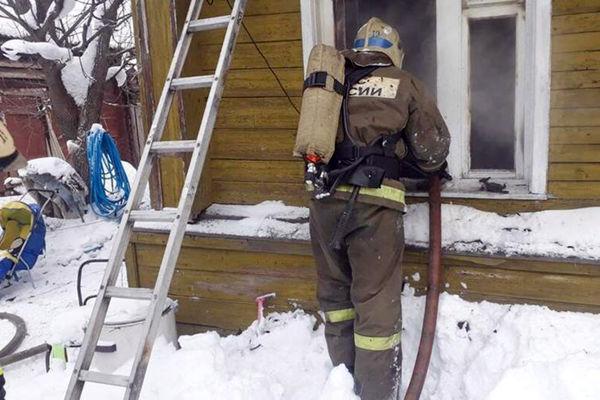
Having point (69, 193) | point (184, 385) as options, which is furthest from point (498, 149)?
point (69, 193)

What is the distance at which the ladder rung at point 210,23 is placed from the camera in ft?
9.75

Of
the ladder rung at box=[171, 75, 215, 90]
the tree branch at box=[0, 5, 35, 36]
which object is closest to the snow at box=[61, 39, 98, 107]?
the tree branch at box=[0, 5, 35, 36]

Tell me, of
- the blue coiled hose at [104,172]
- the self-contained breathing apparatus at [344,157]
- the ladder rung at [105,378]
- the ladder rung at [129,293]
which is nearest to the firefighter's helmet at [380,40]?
the self-contained breathing apparatus at [344,157]

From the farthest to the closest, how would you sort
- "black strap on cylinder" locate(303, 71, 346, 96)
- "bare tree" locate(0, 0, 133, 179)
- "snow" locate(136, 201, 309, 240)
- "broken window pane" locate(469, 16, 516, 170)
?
1. "bare tree" locate(0, 0, 133, 179)
2. "snow" locate(136, 201, 309, 240)
3. "broken window pane" locate(469, 16, 516, 170)
4. "black strap on cylinder" locate(303, 71, 346, 96)

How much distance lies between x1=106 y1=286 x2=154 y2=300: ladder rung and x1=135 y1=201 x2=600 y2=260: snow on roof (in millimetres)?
1192

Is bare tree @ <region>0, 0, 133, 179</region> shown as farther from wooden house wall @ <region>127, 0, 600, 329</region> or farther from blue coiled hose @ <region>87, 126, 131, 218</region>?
wooden house wall @ <region>127, 0, 600, 329</region>

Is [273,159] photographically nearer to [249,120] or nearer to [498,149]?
[249,120]

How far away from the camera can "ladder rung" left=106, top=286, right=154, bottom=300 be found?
8.13 ft

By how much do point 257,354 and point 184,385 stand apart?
1.93ft

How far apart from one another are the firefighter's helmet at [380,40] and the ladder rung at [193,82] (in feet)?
2.81

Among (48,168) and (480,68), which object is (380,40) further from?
(48,168)

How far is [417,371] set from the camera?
2.84 metres

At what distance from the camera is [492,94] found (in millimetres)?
3486

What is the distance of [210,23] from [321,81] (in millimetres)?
826
